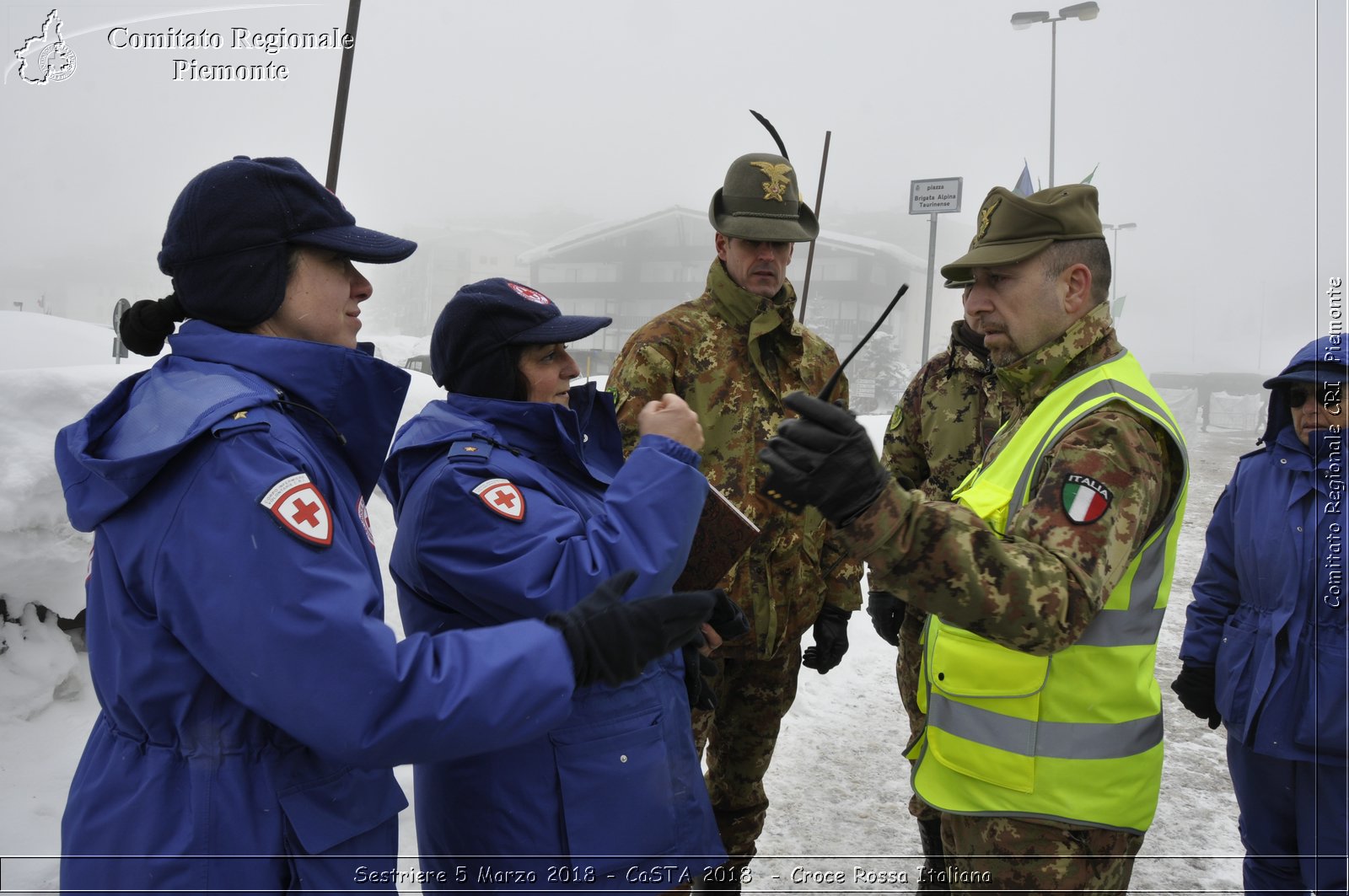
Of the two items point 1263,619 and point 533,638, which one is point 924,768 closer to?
point 533,638

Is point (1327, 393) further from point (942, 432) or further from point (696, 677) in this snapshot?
point (696, 677)

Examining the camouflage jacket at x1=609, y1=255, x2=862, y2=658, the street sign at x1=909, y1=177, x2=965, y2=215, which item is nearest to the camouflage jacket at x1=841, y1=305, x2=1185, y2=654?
the camouflage jacket at x1=609, y1=255, x2=862, y2=658

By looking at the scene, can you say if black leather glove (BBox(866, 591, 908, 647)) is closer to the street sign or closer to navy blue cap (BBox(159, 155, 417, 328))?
navy blue cap (BBox(159, 155, 417, 328))

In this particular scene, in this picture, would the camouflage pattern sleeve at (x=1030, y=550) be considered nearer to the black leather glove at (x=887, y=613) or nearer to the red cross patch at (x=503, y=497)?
the red cross patch at (x=503, y=497)

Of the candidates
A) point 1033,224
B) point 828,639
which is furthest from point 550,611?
point 828,639

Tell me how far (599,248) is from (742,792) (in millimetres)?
24948

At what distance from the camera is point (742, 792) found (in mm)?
3123

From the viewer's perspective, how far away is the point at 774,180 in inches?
127

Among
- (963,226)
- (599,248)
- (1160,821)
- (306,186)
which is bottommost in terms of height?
(1160,821)

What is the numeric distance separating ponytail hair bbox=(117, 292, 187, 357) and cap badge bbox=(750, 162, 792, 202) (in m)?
2.11

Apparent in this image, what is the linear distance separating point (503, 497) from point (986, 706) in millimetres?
1176

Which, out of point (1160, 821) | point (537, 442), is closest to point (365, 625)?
point (537, 442)

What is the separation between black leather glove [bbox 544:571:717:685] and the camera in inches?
57.1

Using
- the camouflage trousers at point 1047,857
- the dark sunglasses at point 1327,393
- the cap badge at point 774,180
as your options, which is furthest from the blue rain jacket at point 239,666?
the dark sunglasses at point 1327,393
